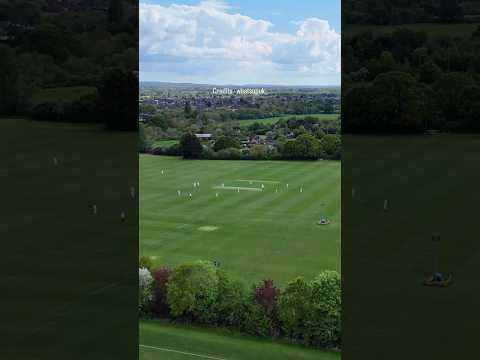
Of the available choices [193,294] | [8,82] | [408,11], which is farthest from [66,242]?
[408,11]

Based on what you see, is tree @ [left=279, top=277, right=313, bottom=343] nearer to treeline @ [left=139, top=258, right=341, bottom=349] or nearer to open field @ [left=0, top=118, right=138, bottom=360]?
treeline @ [left=139, top=258, right=341, bottom=349]

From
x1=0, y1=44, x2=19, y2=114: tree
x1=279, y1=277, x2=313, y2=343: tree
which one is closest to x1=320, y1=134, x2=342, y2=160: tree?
x1=279, y1=277, x2=313, y2=343: tree

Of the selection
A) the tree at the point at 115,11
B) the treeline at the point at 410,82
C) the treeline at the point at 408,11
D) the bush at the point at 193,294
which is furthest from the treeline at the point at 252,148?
the tree at the point at 115,11

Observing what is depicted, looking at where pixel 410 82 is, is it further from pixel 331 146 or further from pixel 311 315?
pixel 311 315

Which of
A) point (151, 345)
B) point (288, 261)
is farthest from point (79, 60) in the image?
point (151, 345)

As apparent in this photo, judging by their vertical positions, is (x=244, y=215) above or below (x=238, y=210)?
below

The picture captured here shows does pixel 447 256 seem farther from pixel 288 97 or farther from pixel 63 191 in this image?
pixel 63 191

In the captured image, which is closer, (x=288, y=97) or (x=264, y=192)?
(x=288, y=97)
